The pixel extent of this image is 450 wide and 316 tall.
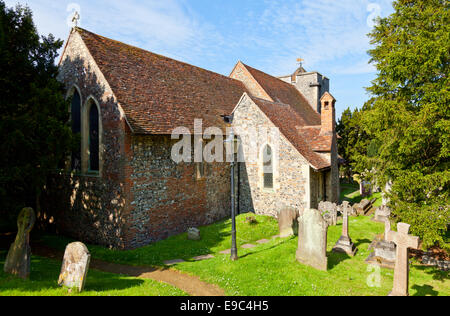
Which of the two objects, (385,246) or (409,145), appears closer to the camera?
(409,145)

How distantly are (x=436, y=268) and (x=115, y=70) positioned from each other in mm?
15434

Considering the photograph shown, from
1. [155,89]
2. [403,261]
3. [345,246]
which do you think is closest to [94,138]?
[155,89]

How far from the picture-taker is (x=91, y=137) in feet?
42.8

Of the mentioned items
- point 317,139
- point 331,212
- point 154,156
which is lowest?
point 331,212

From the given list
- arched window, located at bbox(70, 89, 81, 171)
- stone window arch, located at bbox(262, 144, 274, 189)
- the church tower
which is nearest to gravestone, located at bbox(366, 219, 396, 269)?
stone window arch, located at bbox(262, 144, 274, 189)

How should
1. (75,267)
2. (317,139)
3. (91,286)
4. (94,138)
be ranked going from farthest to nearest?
(317,139) → (94,138) → (91,286) → (75,267)

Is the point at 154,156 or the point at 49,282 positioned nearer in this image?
the point at 49,282

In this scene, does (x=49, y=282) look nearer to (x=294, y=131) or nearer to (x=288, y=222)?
(x=288, y=222)

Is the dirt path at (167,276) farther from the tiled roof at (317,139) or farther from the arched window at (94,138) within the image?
the tiled roof at (317,139)

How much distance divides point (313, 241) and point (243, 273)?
271 centimetres

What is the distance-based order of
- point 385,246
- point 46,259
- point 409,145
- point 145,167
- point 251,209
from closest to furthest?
point 409,145
point 385,246
point 46,259
point 145,167
point 251,209

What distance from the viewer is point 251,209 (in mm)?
16859
